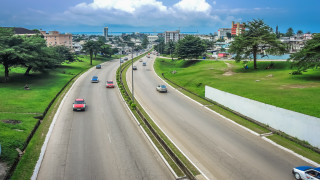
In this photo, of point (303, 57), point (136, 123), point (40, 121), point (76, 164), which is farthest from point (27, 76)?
point (303, 57)

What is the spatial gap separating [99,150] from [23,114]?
14.0 meters

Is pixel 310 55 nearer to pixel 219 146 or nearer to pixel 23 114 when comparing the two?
pixel 219 146

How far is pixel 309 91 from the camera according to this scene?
111ft

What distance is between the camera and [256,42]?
57.4 metres

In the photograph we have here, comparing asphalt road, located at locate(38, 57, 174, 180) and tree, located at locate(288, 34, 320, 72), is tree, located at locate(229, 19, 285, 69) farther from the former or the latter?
asphalt road, located at locate(38, 57, 174, 180)

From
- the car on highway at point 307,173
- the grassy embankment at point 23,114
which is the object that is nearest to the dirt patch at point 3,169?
the grassy embankment at point 23,114

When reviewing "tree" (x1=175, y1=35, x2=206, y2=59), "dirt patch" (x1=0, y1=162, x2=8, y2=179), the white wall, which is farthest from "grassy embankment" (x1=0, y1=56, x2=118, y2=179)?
"tree" (x1=175, y1=35, x2=206, y2=59)

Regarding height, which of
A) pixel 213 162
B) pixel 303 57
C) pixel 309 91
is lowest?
pixel 213 162

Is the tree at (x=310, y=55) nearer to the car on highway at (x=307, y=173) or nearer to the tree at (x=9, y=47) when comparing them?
the car on highway at (x=307, y=173)

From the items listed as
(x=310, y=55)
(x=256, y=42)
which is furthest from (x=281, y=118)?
(x=256, y=42)

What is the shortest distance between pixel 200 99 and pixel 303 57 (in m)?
20.2

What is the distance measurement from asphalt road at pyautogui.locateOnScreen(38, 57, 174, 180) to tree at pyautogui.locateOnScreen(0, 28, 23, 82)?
62.4 ft

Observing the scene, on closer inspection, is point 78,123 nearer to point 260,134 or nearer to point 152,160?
point 152,160

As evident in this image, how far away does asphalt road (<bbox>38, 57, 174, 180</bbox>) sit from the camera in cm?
1795
